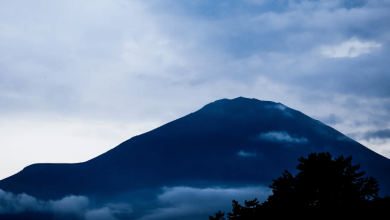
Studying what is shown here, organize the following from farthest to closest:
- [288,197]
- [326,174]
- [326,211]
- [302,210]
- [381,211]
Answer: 1. [326,174]
2. [288,197]
3. [302,210]
4. [326,211]
5. [381,211]

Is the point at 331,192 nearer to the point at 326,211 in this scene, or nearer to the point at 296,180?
the point at 296,180

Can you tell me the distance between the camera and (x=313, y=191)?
87.1ft

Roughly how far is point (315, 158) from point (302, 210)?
599 cm

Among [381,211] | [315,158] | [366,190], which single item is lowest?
[381,211]

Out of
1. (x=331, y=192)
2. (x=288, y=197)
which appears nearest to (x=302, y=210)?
(x=288, y=197)

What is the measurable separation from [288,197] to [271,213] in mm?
1936

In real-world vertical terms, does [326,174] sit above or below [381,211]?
above

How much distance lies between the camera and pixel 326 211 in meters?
21.8

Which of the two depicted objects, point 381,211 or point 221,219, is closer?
point 381,211

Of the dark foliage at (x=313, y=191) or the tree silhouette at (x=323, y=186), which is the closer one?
the dark foliage at (x=313, y=191)

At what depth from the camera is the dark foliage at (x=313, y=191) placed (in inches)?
961

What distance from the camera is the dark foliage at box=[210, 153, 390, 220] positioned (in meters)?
24.4

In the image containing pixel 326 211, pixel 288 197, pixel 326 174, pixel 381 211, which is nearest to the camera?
pixel 381 211

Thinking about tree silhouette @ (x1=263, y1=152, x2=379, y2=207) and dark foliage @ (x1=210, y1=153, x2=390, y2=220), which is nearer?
dark foliage @ (x1=210, y1=153, x2=390, y2=220)
